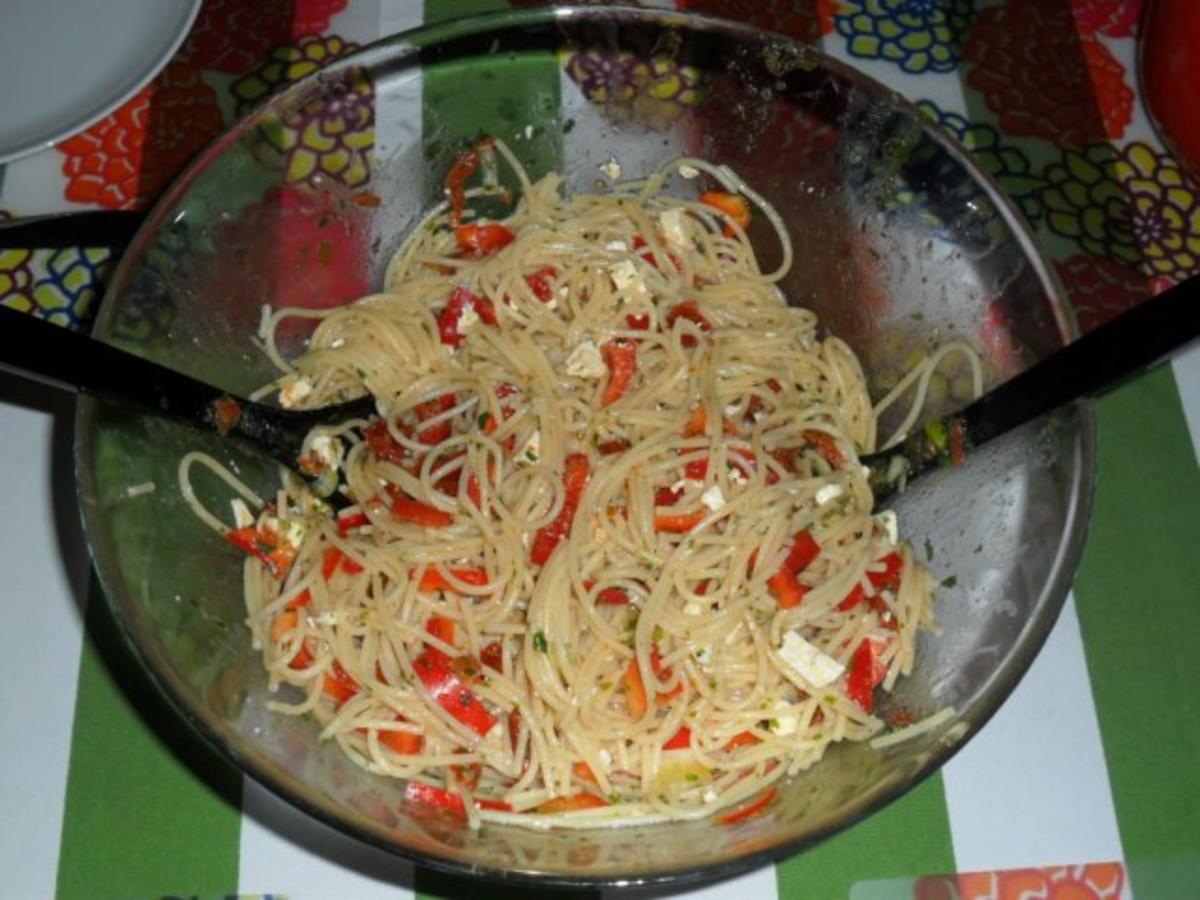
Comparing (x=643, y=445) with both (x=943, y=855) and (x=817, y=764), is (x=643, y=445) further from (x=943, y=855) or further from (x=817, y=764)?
(x=943, y=855)

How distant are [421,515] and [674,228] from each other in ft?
2.81

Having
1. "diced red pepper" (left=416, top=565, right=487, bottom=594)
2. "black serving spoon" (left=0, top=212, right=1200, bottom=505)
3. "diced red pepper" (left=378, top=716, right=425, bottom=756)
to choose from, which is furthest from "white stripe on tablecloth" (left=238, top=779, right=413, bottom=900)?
"black serving spoon" (left=0, top=212, right=1200, bottom=505)

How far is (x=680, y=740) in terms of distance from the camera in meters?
2.25

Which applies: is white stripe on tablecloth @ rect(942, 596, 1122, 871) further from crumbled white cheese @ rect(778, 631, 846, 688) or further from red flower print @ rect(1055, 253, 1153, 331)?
red flower print @ rect(1055, 253, 1153, 331)

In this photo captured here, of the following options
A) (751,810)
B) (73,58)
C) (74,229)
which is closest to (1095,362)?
(751,810)

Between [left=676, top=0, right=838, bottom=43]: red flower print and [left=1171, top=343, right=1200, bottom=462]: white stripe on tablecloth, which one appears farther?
[left=676, top=0, right=838, bottom=43]: red flower print

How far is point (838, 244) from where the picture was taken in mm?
2590

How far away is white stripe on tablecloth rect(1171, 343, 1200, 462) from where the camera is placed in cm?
279

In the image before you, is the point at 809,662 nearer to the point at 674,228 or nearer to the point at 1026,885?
the point at 1026,885

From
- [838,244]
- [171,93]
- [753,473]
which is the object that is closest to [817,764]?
[753,473]

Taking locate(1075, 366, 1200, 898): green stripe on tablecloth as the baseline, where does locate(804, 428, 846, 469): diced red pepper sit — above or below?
above

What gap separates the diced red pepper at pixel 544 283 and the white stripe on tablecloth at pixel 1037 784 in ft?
4.21

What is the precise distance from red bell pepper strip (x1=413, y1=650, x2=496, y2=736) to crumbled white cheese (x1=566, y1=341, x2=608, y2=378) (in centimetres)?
68

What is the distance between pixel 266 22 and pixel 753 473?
6.24ft
